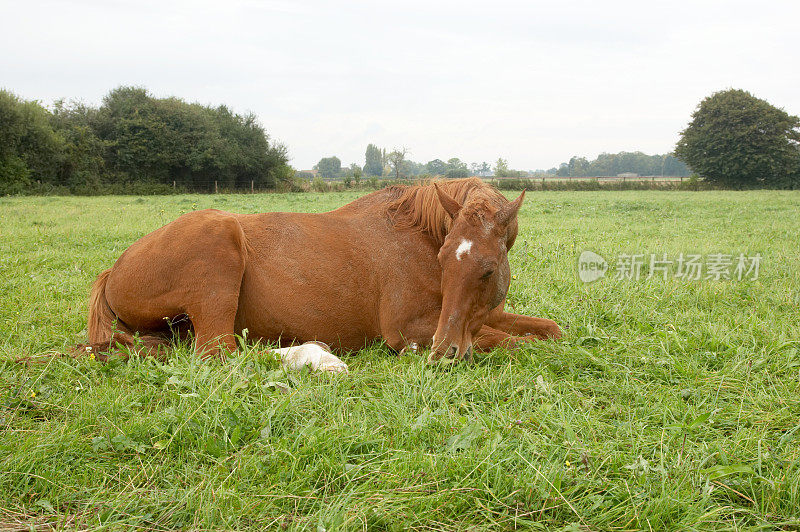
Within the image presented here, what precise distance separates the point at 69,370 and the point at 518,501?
3451 mm

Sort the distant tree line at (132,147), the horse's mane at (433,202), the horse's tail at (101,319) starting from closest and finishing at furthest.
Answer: the horse's tail at (101,319), the horse's mane at (433,202), the distant tree line at (132,147)

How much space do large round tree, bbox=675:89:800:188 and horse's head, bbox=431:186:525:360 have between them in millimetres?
65811

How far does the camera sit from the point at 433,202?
4.70 meters

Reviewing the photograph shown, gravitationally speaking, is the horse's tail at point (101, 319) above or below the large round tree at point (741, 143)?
below

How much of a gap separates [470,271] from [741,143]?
69.8 meters

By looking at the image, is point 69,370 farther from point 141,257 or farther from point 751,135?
point 751,135

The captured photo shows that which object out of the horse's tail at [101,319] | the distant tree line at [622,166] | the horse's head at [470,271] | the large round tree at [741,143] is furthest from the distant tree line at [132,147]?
the distant tree line at [622,166]

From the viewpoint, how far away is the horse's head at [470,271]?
3.84 metres

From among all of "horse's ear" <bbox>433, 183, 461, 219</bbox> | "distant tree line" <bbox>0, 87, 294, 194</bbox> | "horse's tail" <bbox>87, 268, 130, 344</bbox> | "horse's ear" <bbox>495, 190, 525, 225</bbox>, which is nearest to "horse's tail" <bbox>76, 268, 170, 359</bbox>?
"horse's tail" <bbox>87, 268, 130, 344</bbox>

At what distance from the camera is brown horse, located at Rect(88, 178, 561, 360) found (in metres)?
3.97

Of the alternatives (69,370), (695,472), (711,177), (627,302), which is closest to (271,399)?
(69,370)

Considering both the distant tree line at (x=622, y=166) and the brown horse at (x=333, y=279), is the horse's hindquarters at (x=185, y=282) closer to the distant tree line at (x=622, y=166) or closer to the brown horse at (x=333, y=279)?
the brown horse at (x=333, y=279)

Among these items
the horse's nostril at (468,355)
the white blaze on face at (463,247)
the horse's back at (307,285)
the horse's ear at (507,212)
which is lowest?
the horse's nostril at (468,355)

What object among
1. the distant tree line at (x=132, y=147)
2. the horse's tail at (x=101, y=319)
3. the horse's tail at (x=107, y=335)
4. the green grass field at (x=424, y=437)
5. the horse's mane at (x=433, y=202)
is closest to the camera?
the green grass field at (x=424, y=437)
